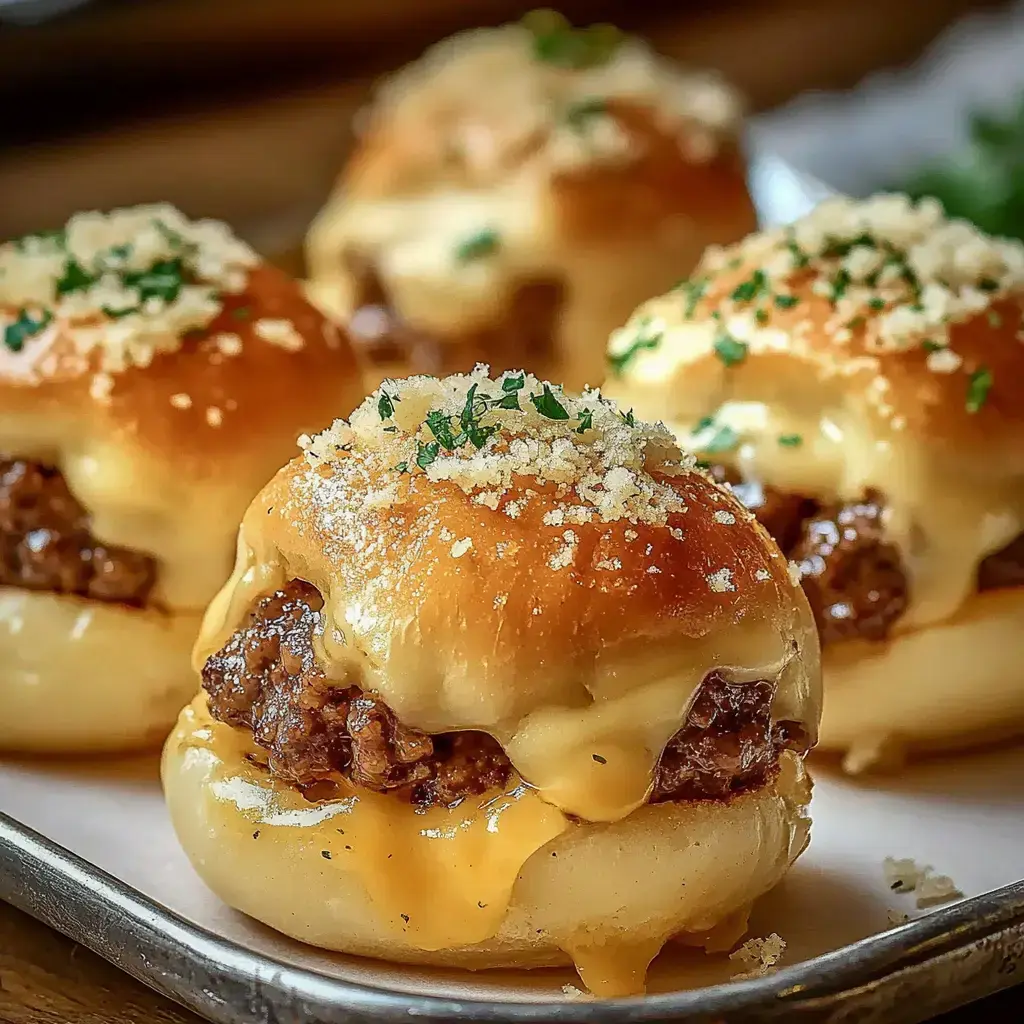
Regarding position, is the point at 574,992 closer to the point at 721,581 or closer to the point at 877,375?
the point at 721,581

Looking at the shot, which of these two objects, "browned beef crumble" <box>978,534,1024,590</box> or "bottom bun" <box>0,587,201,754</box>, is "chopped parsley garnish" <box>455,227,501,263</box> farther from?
"browned beef crumble" <box>978,534,1024,590</box>

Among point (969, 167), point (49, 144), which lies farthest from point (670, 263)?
point (49, 144)

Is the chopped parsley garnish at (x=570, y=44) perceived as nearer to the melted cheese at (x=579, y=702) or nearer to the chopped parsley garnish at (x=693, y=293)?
the chopped parsley garnish at (x=693, y=293)

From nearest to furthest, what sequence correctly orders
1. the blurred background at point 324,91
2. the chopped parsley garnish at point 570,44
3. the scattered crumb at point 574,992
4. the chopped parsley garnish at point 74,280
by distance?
the scattered crumb at point 574,992
the chopped parsley garnish at point 74,280
the chopped parsley garnish at point 570,44
the blurred background at point 324,91

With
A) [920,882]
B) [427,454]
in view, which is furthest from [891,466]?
[427,454]

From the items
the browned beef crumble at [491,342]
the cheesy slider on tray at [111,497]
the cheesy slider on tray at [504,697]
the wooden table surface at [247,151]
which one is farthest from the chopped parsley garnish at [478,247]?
the cheesy slider on tray at [504,697]

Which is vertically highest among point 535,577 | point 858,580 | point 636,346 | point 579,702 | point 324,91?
point 535,577

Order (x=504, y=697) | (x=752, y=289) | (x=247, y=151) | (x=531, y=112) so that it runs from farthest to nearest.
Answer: (x=247, y=151)
(x=531, y=112)
(x=752, y=289)
(x=504, y=697)
